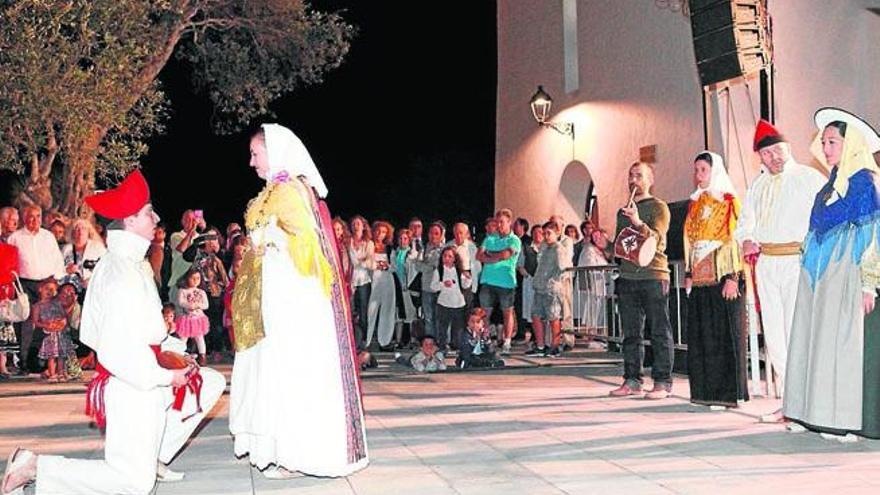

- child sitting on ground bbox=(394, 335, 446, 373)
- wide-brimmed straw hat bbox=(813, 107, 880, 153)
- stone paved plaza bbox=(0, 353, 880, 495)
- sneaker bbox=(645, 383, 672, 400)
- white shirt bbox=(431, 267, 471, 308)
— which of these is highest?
wide-brimmed straw hat bbox=(813, 107, 880, 153)

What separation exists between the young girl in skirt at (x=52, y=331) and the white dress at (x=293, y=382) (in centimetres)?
657

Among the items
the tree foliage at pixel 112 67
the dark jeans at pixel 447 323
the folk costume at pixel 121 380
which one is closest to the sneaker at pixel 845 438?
the folk costume at pixel 121 380

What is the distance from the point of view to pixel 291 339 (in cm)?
668

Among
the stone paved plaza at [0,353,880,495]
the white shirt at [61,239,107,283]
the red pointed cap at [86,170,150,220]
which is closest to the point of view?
the red pointed cap at [86,170,150,220]

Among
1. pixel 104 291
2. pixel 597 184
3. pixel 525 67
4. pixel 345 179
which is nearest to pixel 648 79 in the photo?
pixel 597 184

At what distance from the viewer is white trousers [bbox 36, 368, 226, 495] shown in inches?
236

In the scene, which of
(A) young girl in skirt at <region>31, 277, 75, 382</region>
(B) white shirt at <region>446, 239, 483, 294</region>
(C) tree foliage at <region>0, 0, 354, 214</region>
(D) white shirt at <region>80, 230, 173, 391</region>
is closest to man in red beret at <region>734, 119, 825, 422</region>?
(D) white shirt at <region>80, 230, 173, 391</region>

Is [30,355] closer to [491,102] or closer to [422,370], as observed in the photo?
[422,370]

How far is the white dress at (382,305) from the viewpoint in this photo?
14966 millimetres

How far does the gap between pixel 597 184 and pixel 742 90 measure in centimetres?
473

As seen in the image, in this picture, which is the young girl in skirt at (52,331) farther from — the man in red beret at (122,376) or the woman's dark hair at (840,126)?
the woman's dark hair at (840,126)

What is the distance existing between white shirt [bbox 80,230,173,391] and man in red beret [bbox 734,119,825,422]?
4228mm

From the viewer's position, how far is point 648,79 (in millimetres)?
16484

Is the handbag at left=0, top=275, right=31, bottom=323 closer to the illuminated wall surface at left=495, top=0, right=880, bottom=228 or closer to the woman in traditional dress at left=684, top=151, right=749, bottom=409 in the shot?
the woman in traditional dress at left=684, top=151, right=749, bottom=409
